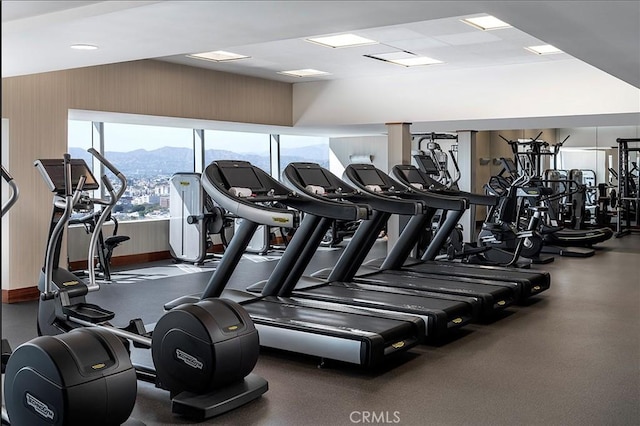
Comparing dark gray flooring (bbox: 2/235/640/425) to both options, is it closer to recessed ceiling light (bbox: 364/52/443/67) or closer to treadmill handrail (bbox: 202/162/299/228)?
treadmill handrail (bbox: 202/162/299/228)

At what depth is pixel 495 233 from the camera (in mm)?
9328

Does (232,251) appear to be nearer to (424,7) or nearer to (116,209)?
(424,7)

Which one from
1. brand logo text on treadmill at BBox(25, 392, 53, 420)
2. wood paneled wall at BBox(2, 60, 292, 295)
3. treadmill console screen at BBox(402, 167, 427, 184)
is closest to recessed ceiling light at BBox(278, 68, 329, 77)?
wood paneled wall at BBox(2, 60, 292, 295)

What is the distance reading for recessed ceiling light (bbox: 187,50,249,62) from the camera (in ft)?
26.9

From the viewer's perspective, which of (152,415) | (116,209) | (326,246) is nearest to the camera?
(152,415)

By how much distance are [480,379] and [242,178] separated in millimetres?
2461

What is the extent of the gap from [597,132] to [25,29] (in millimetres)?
14502

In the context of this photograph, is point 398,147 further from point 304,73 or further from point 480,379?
point 480,379

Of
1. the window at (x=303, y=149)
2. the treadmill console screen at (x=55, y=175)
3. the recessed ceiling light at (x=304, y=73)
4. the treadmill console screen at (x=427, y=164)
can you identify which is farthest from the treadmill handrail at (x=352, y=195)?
the window at (x=303, y=149)

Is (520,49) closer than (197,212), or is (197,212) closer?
(520,49)

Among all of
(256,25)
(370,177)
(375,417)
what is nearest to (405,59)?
(370,177)

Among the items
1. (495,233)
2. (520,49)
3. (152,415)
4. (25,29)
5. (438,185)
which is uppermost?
(520,49)

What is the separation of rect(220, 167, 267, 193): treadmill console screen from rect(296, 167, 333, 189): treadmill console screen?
1.76 ft

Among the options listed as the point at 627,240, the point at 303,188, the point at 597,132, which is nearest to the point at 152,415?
the point at 303,188
